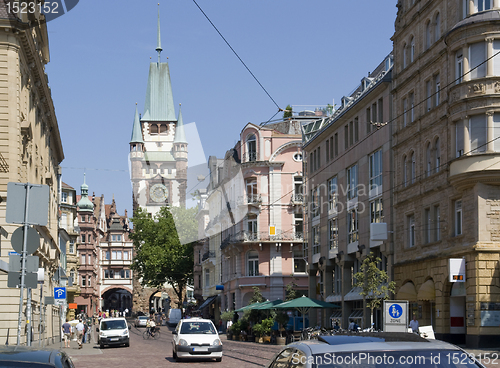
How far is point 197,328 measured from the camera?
90.3ft

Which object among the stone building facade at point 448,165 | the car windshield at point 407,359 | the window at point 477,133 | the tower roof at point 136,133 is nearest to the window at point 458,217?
the stone building facade at point 448,165

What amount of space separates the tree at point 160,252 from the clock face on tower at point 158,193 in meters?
69.8

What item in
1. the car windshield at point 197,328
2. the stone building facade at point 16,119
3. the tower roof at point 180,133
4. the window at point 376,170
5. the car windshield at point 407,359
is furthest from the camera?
the tower roof at point 180,133

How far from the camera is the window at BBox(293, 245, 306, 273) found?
64062mm

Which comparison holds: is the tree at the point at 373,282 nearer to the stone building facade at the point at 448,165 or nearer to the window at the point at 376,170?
the stone building facade at the point at 448,165

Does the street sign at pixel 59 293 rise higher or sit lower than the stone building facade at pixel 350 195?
lower

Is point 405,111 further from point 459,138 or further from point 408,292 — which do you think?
point 408,292

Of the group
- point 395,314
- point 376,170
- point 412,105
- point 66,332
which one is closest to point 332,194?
point 376,170

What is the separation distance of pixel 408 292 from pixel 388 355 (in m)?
31.1

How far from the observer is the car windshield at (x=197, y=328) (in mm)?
27219

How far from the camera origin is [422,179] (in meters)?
36.1

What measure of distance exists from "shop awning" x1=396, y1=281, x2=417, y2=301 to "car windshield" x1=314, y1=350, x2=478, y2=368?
30826 millimetres

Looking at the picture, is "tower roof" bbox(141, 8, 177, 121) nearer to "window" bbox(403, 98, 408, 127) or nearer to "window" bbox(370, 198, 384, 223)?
"window" bbox(370, 198, 384, 223)

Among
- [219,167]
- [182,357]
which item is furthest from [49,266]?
[219,167]
